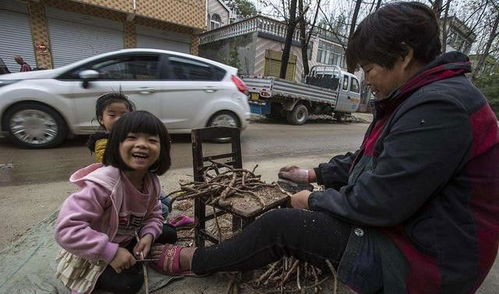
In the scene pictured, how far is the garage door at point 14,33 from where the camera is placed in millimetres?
9336

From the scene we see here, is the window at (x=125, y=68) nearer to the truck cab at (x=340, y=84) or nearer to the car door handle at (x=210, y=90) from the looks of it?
the car door handle at (x=210, y=90)

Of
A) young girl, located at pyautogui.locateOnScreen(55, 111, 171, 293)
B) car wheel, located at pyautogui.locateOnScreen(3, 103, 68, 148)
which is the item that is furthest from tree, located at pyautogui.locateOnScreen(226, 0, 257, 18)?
young girl, located at pyautogui.locateOnScreen(55, 111, 171, 293)

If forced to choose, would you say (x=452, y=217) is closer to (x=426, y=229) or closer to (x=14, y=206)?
(x=426, y=229)

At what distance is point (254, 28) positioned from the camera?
48.1 ft

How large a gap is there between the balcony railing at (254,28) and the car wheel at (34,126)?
11847 mm

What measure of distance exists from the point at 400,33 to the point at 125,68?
4490mm

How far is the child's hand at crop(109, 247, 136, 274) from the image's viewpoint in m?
1.50

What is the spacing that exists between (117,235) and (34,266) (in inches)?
26.3

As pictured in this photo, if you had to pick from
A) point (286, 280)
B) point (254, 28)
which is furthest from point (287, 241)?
point (254, 28)

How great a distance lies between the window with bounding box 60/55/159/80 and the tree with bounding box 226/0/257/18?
60.4 ft

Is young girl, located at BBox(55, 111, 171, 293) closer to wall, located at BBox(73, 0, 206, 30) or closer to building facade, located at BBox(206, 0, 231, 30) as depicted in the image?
wall, located at BBox(73, 0, 206, 30)

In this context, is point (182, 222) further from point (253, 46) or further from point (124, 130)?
point (253, 46)

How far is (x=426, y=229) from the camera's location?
3.52 ft

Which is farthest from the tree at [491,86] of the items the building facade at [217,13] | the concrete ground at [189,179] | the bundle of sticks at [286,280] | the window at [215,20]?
the bundle of sticks at [286,280]
